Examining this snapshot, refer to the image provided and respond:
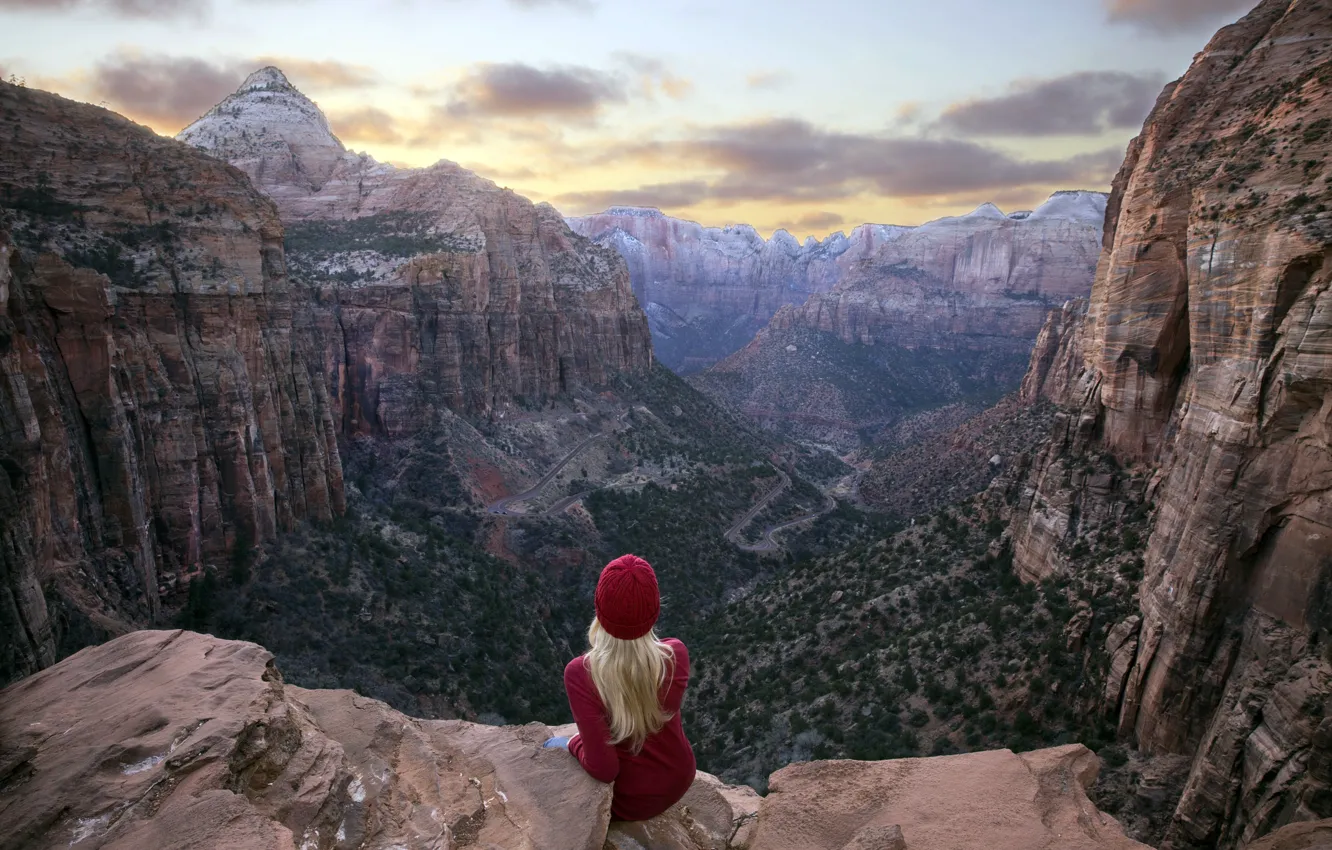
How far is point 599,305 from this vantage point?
3521 inches

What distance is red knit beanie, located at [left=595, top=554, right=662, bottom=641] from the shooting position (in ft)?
22.6

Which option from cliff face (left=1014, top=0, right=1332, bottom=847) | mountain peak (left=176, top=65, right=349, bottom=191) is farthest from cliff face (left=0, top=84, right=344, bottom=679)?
mountain peak (left=176, top=65, right=349, bottom=191)

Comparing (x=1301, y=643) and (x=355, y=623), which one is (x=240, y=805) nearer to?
(x=1301, y=643)

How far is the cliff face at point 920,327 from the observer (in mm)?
132000

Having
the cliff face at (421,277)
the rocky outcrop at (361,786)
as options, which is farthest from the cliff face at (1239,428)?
the cliff face at (421,277)

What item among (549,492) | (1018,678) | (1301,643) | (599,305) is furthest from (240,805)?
(599,305)

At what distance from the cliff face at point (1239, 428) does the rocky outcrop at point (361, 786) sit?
23.0ft

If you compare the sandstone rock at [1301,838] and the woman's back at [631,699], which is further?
the woman's back at [631,699]

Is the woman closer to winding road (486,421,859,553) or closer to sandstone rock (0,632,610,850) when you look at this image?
sandstone rock (0,632,610,850)

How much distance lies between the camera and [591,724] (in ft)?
24.0

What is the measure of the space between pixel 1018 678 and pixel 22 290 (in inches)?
1367

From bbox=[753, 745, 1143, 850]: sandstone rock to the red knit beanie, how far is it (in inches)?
112

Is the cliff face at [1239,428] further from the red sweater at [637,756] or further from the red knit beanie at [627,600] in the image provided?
the red knit beanie at [627,600]

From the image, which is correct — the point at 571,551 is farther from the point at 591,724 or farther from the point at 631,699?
the point at 631,699
